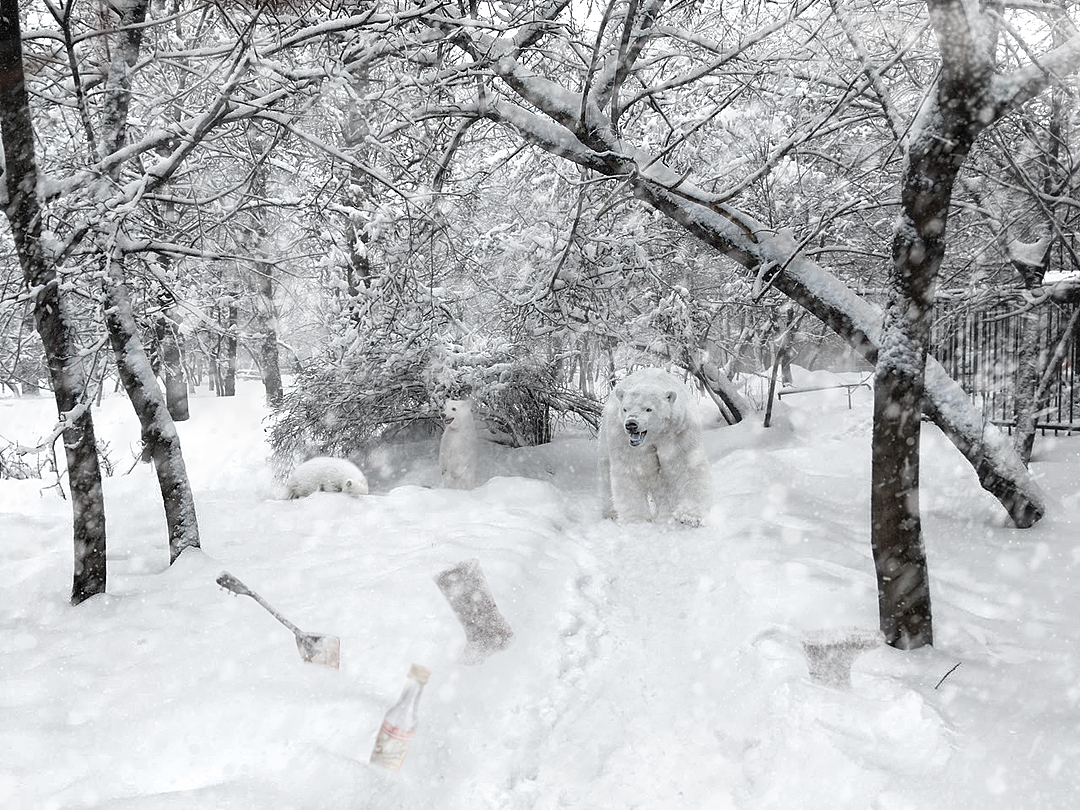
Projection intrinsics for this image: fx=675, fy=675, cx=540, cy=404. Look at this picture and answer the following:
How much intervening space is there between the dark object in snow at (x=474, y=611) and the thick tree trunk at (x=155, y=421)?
211 centimetres

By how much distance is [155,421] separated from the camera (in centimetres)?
439

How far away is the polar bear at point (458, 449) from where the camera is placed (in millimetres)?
7727

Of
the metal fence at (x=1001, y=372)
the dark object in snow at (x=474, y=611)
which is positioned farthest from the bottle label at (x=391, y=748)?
the metal fence at (x=1001, y=372)

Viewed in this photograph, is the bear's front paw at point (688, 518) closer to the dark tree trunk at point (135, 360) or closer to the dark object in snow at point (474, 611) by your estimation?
the dark object in snow at point (474, 611)

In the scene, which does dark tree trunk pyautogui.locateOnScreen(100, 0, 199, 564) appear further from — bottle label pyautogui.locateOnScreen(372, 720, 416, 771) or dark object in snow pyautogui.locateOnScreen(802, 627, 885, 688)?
dark object in snow pyautogui.locateOnScreen(802, 627, 885, 688)

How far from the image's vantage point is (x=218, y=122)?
356 centimetres

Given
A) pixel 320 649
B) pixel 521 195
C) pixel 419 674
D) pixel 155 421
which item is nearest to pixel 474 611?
pixel 320 649

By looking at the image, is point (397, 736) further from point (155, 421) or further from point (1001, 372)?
point (1001, 372)

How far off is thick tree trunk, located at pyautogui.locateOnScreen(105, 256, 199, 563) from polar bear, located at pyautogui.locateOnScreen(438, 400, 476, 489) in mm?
3514

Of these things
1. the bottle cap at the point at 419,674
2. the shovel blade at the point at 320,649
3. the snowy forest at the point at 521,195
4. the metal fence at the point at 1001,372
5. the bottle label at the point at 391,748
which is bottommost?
the bottle label at the point at 391,748

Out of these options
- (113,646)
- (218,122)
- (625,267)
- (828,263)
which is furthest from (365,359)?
(828,263)

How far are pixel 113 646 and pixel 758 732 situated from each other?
9.50ft

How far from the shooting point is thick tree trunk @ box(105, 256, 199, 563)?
4.31 m

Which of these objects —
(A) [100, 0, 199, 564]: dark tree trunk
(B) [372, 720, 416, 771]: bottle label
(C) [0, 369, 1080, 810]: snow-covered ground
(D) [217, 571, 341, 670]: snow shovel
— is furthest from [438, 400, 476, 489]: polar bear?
(B) [372, 720, 416, 771]: bottle label
